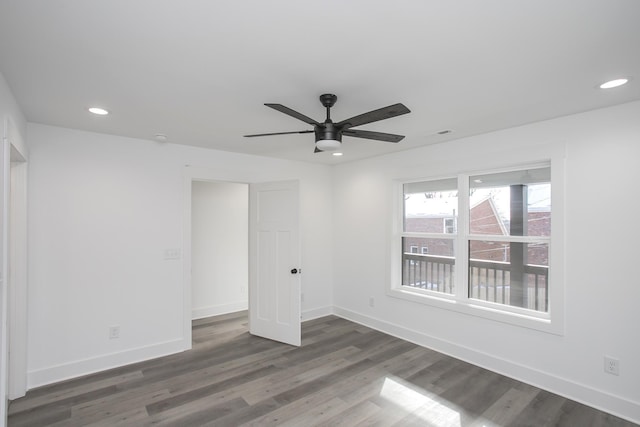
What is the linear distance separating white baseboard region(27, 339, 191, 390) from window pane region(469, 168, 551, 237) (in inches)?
148

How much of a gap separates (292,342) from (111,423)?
6.47 ft

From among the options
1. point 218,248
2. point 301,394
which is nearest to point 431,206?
point 301,394

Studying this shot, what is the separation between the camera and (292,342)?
3959mm

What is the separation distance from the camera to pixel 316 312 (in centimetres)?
505

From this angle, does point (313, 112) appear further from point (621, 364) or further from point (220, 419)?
point (621, 364)

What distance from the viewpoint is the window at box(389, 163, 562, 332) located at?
3.12 metres

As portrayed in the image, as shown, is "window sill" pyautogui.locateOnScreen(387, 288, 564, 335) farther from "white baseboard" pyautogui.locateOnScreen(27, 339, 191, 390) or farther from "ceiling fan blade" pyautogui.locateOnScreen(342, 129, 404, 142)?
"white baseboard" pyautogui.locateOnScreen(27, 339, 191, 390)

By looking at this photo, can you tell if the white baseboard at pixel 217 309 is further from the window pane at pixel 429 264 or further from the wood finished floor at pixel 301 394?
the window pane at pixel 429 264

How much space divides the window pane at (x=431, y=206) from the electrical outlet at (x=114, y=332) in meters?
3.63

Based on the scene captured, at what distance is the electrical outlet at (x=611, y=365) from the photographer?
2545 mm

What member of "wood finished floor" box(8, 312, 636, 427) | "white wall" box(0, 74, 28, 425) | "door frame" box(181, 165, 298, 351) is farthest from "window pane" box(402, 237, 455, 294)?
"white wall" box(0, 74, 28, 425)

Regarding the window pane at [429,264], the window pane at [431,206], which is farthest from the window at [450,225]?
the window pane at [429,264]

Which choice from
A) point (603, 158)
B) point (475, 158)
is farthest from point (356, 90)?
point (603, 158)

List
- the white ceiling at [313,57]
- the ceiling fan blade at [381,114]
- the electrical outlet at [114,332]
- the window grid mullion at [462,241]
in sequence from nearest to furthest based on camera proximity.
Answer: the white ceiling at [313,57] < the ceiling fan blade at [381,114] < the electrical outlet at [114,332] < the window grid mullion at [462,241]
